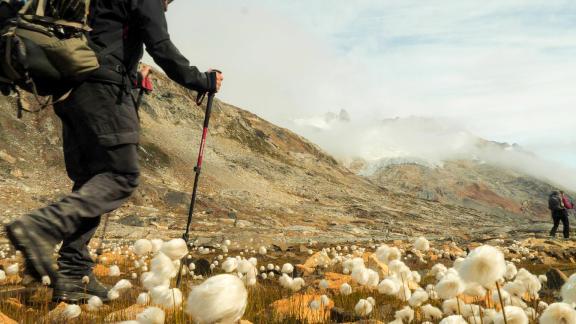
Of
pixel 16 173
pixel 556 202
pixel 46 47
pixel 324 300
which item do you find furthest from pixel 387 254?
pixel 16 173

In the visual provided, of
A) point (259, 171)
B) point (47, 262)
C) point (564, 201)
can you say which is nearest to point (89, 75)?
point (47, 262)

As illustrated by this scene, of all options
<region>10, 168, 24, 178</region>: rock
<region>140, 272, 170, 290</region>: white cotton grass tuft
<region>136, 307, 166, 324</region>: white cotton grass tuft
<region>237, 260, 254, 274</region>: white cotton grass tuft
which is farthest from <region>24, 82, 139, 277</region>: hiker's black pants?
<region>10, 168, 24, 178</region>: rock

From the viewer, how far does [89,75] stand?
15.2 ft

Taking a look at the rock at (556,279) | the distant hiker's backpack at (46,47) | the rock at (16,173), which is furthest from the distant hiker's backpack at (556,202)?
the rock at (16,173)

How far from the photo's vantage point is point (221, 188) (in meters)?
77.4

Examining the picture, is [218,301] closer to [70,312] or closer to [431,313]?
[70,312]

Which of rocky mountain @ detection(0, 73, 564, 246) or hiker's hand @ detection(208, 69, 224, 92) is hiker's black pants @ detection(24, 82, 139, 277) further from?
rocky mountain @ detection(0, 73, 564, 246)

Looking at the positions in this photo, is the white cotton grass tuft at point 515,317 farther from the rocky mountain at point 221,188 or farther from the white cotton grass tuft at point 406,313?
the rocky mountain at point 221,188

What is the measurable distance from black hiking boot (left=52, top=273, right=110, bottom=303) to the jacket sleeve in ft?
7.58

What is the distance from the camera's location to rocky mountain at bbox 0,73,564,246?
135 ft

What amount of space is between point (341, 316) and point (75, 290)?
2824mm

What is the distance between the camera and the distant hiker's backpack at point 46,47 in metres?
4.04

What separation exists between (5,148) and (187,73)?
5865 cm

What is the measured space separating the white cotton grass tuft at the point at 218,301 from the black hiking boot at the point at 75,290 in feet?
9.81
